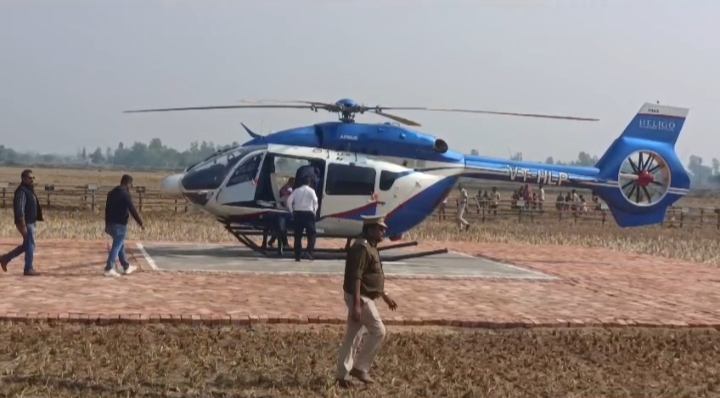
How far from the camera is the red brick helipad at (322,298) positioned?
1048 cm

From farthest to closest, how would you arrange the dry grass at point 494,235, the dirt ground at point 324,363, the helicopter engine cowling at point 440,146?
the dry grass at point 494,235 → the helicopter engine cowling at point 440,146 → the dirt ground at point 324,363

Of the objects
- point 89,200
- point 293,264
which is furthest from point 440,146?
point 89,200

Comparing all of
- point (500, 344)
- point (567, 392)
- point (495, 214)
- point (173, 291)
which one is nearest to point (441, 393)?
point (567, 392)

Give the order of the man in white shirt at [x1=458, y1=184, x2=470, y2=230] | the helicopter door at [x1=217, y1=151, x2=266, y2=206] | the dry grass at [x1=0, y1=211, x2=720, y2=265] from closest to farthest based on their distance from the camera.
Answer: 1. the helicopter door at [x1=217, y1=151, x2=266, y2=206]
2. the dry grass at [x1=0, y1=211, x2=720, y2=265]
3. the man in white shirt at [x1=458, y1=184, x2=470, y2=230]

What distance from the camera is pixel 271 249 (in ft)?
56.9

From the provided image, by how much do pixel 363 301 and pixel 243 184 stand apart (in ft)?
30.4

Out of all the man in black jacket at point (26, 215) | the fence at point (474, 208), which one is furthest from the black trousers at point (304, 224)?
the fence at point (474, 208)

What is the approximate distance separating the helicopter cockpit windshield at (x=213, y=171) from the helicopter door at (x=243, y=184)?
5.3 inches

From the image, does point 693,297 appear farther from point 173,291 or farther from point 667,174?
point 173,291

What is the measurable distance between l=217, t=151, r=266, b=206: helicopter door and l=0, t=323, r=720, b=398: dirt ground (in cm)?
680

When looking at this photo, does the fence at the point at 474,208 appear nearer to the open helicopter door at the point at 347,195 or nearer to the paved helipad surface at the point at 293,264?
the paved helipad surface at the point at 293,264

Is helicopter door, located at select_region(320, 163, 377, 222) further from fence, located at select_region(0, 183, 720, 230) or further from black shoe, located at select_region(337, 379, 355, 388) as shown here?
fence, located at select_region(0, 183, 720, 230)

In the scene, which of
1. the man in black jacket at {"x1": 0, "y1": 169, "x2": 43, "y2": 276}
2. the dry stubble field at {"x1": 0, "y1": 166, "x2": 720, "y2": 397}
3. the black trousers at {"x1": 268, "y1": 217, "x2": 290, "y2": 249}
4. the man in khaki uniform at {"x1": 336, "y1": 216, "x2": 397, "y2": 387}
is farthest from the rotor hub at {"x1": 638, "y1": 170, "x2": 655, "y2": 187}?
the man in khaki uniform at {"x1": 336, "y1": 216, "x2": 397, "y2": 387}

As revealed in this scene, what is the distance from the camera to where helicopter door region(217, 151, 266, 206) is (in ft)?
54.6
